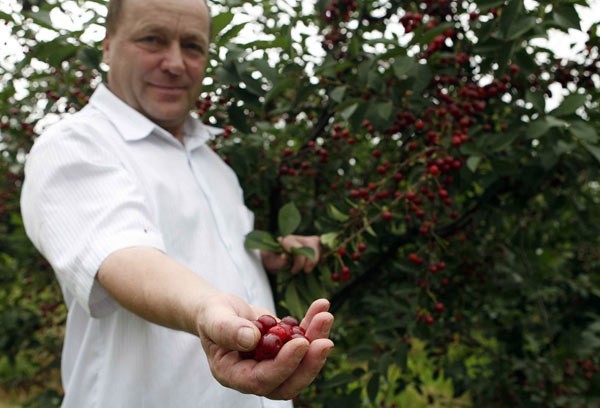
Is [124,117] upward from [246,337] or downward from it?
downward

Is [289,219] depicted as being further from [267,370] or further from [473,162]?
[267,370]

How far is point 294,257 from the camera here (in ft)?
5.61

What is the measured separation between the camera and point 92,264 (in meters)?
1.09

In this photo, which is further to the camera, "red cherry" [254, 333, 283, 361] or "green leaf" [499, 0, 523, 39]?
"green leaf" [499, 0, 523, 39]

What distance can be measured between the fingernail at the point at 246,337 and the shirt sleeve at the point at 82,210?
35 centimetres

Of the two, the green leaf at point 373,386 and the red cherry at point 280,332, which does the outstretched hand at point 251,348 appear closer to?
the red cherry at point 280,332

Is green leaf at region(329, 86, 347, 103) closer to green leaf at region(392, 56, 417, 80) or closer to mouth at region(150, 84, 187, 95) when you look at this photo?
green leaf at region(392, 56, 417, 80)

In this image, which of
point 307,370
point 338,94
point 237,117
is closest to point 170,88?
point 237,117

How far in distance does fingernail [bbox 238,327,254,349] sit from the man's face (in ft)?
2.96

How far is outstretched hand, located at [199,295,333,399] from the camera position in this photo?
0.82 m

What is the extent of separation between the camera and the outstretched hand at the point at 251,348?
817 millimetres

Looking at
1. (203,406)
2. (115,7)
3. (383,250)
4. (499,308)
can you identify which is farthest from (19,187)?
(499,308)

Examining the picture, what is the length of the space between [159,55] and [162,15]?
98 millimetres

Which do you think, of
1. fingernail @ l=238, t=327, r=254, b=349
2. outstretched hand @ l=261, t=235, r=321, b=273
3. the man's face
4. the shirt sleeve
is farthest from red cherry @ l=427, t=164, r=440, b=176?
fingernail @ l=238, t=327, r=254, b=349
